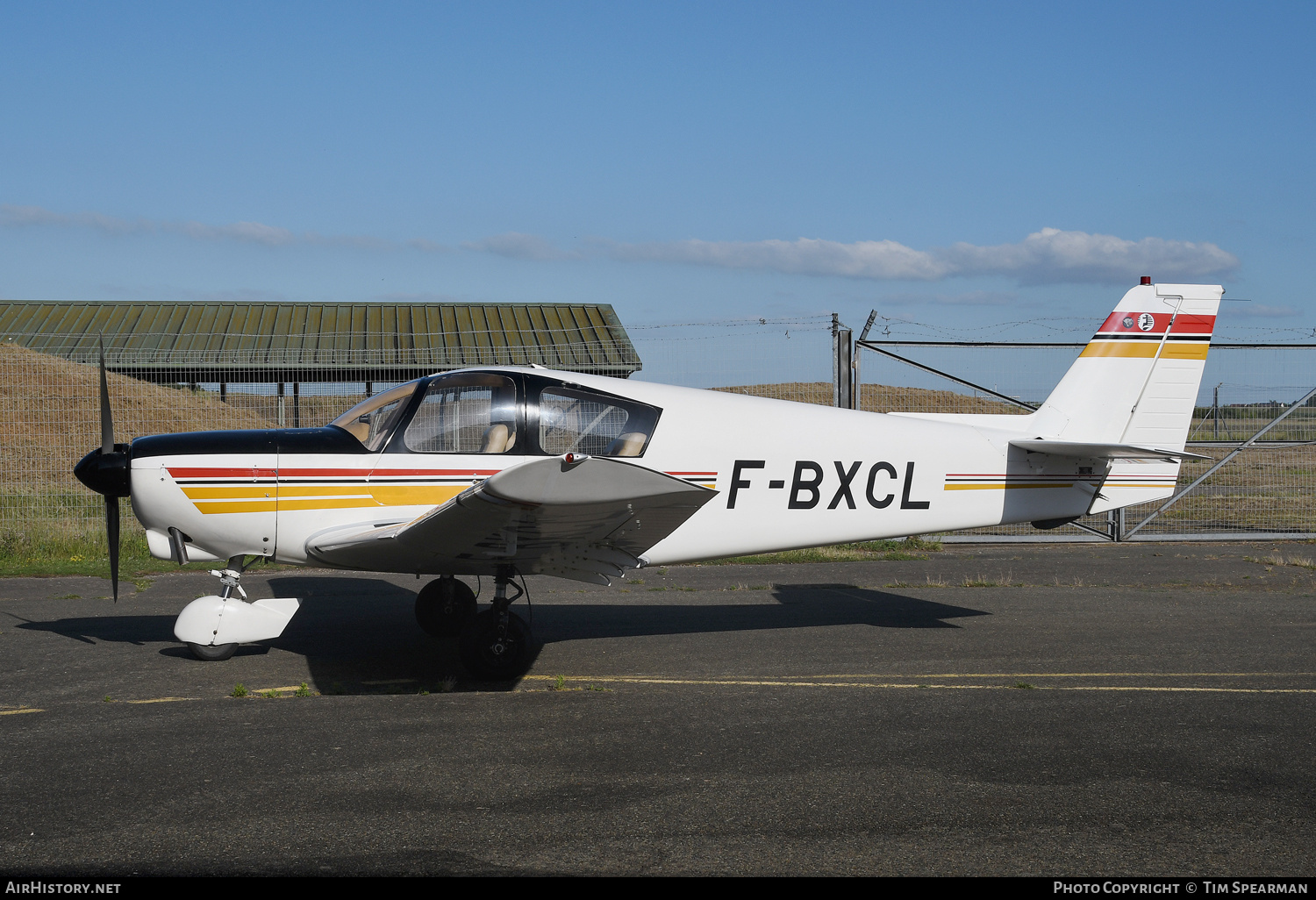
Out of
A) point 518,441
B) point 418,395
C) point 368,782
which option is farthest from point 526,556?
point 368,782

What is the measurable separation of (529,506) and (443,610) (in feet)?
8.91

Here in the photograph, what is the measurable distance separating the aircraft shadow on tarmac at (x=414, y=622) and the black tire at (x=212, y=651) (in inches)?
10.9

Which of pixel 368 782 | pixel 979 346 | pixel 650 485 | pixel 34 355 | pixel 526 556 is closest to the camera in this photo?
pixel 368 782

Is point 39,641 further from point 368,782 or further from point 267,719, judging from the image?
point 368,782

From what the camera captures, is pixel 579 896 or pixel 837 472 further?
pixel 837 472

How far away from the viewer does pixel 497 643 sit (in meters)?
5.98

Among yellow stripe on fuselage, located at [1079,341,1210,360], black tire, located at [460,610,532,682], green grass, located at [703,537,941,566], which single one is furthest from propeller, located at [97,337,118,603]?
yellow stripe on fuselage, located at [1079,341,1210,360]

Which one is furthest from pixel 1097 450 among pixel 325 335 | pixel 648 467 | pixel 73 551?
pixel 325 335

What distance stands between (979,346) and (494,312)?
13.2 m

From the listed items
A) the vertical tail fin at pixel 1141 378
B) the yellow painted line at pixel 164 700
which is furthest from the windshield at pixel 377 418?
the vertical tail fin at pixel 1141 378

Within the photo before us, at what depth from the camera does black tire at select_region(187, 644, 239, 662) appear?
6383mm

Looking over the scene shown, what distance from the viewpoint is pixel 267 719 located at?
5.06 m

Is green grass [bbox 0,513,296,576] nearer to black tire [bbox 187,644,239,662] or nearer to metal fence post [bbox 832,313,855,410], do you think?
black tire [bbox 187,644,239,662]

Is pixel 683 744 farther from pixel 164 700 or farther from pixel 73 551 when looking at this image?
pixel 73 551
